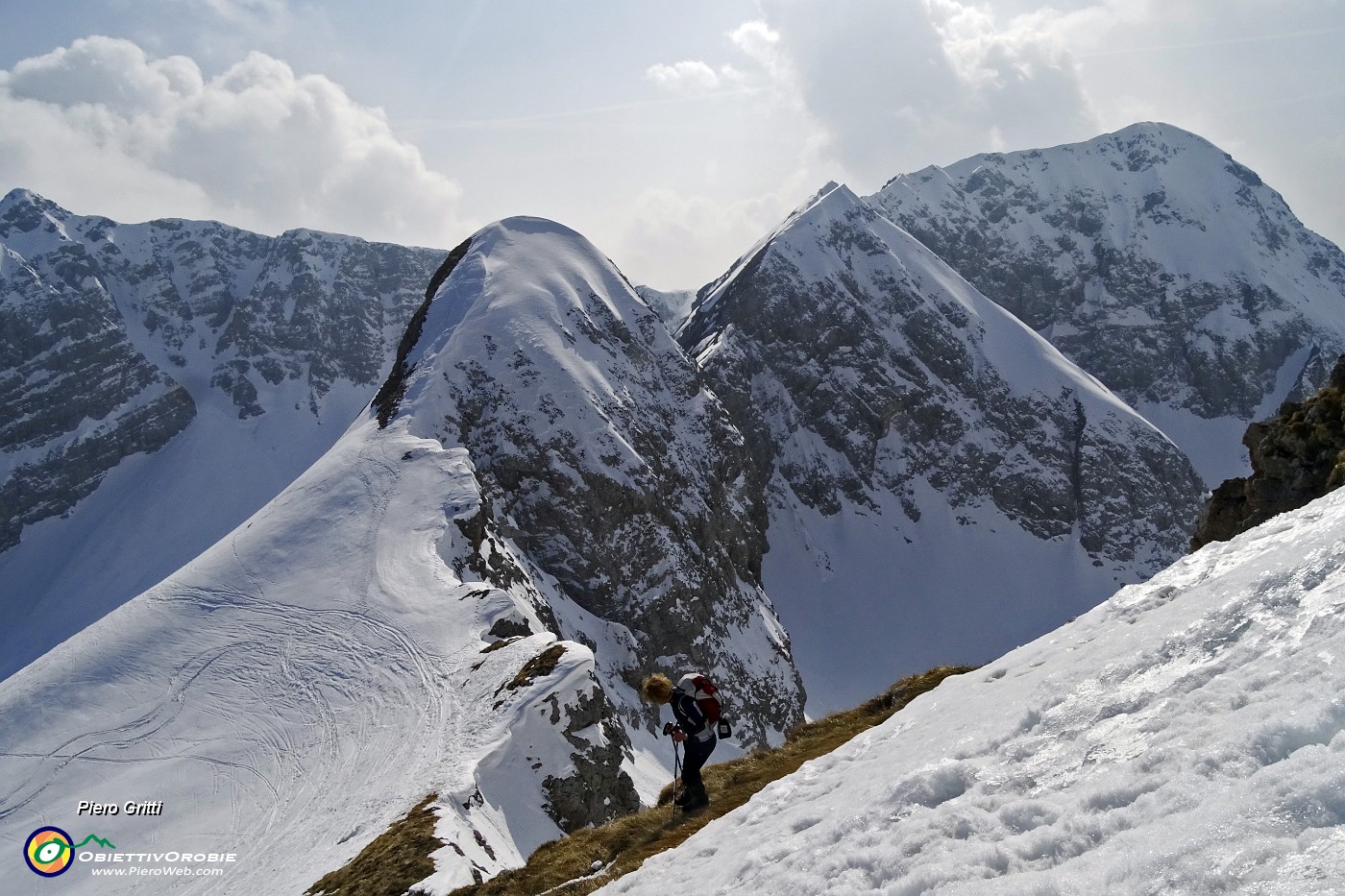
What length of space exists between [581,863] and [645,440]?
2222 inches

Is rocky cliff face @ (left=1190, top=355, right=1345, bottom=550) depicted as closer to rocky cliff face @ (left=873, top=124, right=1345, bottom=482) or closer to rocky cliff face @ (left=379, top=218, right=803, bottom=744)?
rocky cliff face @ (left=379, top=218, right=803, bottom=744)

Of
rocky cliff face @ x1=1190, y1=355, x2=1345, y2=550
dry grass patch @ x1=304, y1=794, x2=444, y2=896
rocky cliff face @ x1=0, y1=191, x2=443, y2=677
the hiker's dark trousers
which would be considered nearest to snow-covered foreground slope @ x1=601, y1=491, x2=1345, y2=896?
the hiker's dark trousers

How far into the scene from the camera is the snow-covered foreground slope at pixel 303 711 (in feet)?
72.8

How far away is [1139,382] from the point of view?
166m

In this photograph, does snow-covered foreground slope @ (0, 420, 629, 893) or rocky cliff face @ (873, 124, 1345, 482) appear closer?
snow-covered foreground slope @ (0, 420, 629, 893)

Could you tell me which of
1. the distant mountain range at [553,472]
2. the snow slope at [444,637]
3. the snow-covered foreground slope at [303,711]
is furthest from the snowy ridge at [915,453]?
the snow-covered foreground slope at [303,711]

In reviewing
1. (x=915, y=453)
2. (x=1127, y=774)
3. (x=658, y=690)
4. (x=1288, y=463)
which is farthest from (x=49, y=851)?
(x=915, y=453)

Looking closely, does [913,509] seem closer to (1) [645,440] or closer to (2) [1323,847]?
(1) [645,440]

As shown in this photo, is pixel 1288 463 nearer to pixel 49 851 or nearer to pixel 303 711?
pixel 303 711

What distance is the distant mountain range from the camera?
92.1ft

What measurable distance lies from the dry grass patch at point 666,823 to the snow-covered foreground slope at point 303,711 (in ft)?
11.3

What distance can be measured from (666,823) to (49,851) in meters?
23.8

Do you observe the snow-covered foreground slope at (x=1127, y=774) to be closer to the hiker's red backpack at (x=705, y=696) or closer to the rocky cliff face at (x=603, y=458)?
the hiker's red backpack at (x=705, y=696)

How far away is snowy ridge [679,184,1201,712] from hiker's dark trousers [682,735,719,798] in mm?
88344
